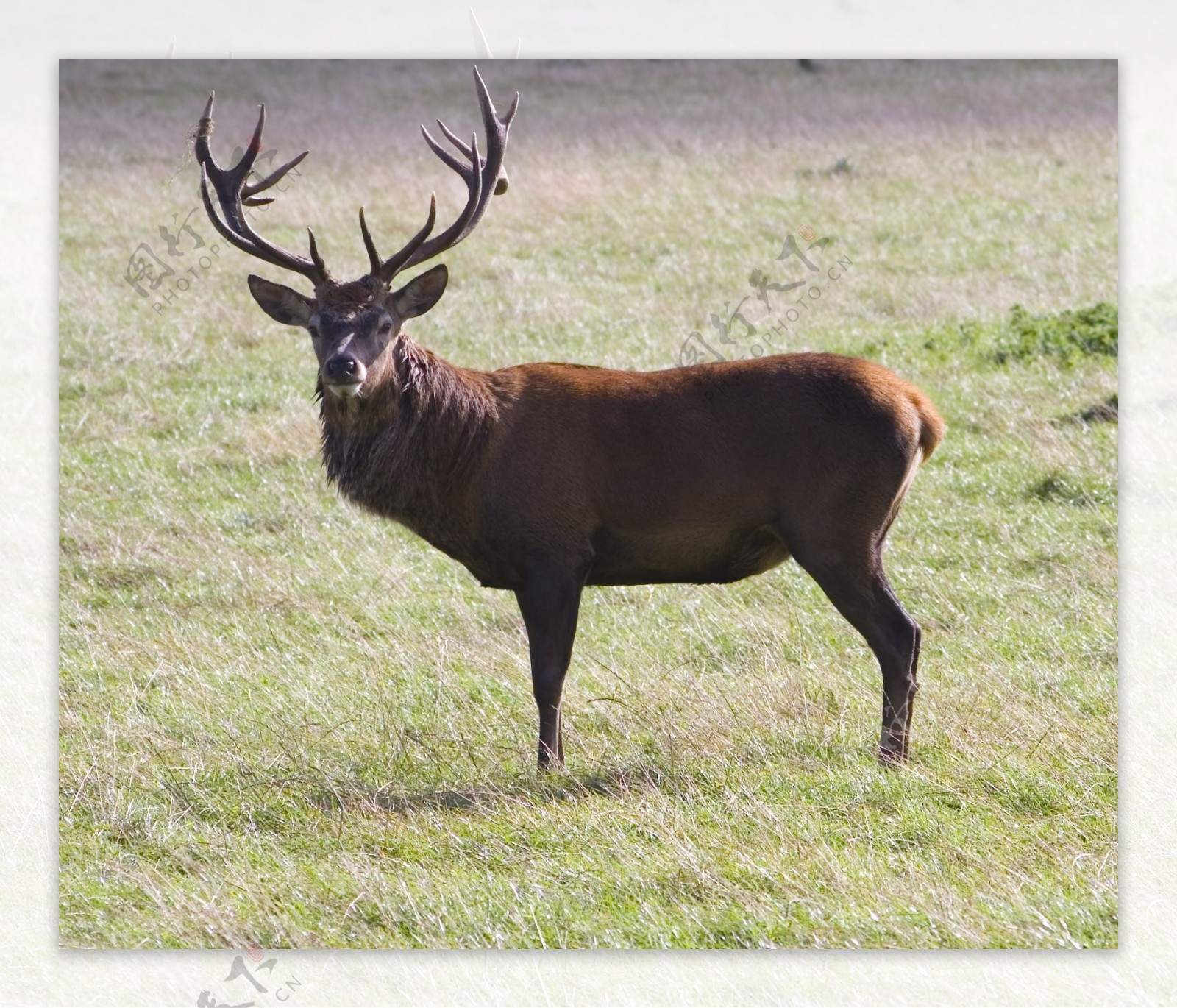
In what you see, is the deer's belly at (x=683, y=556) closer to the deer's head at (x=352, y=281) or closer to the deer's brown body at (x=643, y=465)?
the deer's brown body at (x=643, y=465)

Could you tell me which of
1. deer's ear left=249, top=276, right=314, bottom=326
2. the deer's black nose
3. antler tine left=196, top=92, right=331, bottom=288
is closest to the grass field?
the deer's black nose

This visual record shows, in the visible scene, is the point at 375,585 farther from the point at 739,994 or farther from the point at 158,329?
the point at 158,329

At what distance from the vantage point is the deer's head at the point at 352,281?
511 centimetres

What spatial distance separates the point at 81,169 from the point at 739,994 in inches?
387

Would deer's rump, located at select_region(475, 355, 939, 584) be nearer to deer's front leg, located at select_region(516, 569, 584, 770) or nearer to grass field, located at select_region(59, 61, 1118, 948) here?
deer's front leg, located at select_region(516, 569, 584, 770)

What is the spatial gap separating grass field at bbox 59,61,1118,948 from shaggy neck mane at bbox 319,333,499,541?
855mm

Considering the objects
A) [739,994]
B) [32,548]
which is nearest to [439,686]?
[32,548]

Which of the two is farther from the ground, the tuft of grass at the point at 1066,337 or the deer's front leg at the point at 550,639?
the tuft of grass at the point at 1066,337

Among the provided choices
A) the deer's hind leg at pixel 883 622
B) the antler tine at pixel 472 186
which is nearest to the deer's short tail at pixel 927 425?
the deer's hind leg at pixel 883 622

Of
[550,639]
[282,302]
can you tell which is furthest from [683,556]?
[282,302]

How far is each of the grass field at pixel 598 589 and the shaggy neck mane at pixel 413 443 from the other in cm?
85

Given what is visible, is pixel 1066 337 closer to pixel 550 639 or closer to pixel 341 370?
pixel 550 639

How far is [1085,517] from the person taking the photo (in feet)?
24.8

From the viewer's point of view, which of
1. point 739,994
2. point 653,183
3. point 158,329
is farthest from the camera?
point 653,183
